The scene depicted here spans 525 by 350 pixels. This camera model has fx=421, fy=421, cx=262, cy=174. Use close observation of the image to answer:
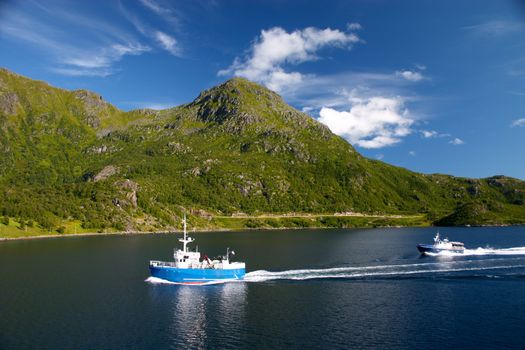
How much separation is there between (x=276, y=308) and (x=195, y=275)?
34.7 m

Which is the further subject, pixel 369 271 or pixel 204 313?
pixel 369 271

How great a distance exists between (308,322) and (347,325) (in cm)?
785

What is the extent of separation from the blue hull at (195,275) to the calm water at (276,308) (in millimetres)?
4081

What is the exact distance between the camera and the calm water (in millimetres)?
76125

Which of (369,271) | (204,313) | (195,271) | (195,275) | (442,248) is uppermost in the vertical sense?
(442,248)

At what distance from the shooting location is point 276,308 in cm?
9619

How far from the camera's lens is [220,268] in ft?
409

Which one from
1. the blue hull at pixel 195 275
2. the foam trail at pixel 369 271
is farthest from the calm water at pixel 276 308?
the blue hull at pixel 195 275

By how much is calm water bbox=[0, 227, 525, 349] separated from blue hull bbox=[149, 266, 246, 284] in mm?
4081

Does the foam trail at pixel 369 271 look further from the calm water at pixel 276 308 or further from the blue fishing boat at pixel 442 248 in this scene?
the blue fishing boat at pixel 442 248

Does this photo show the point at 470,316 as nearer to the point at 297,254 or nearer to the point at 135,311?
the point at 135,311


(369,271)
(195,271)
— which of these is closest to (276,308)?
(195,271)

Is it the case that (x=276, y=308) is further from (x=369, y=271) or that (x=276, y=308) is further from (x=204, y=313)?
(x=369, y=271)

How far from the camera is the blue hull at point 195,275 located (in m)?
122
